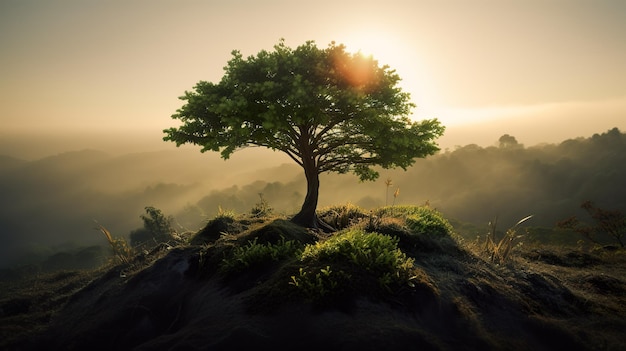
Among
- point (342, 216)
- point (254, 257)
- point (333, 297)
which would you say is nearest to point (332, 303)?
point (333, 297)

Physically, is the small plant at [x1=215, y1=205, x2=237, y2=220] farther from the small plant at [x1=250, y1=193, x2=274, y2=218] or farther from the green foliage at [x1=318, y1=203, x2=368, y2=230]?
the green foliage at [x1=318, y1=203, x2=368, y2=230]

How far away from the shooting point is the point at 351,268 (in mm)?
8695

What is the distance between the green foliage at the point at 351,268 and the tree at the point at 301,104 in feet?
18.8

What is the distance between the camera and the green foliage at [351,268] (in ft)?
26.7

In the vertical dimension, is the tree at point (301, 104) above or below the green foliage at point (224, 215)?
above

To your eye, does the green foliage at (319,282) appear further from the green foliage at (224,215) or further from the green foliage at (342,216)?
the green foliage at (224,215)

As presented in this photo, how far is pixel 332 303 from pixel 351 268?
3.81 feet

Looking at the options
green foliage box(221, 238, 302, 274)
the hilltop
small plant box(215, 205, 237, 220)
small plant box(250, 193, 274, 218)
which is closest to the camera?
the hilltop

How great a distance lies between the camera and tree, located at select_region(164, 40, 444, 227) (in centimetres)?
1379

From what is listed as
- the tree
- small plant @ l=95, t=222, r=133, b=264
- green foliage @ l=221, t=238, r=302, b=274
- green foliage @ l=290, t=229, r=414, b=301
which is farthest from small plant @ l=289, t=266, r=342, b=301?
small plant @ l=95, t=222, r=133, b=264

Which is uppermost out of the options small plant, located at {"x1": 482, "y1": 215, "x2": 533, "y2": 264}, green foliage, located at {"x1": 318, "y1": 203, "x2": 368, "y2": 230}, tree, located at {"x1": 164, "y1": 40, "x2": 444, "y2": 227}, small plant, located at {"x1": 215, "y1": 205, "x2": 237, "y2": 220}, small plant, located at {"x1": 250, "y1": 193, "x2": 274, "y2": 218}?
tree, located at {"x1": 164, "y1": 40, "x2": 444, "y2": 227}

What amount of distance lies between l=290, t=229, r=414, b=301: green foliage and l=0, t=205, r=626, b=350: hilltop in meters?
0.03

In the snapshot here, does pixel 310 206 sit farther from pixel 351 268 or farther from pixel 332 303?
pixel 332 303

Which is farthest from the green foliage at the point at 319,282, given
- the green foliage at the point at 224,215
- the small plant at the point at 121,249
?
the small plant at the point at 121,249
